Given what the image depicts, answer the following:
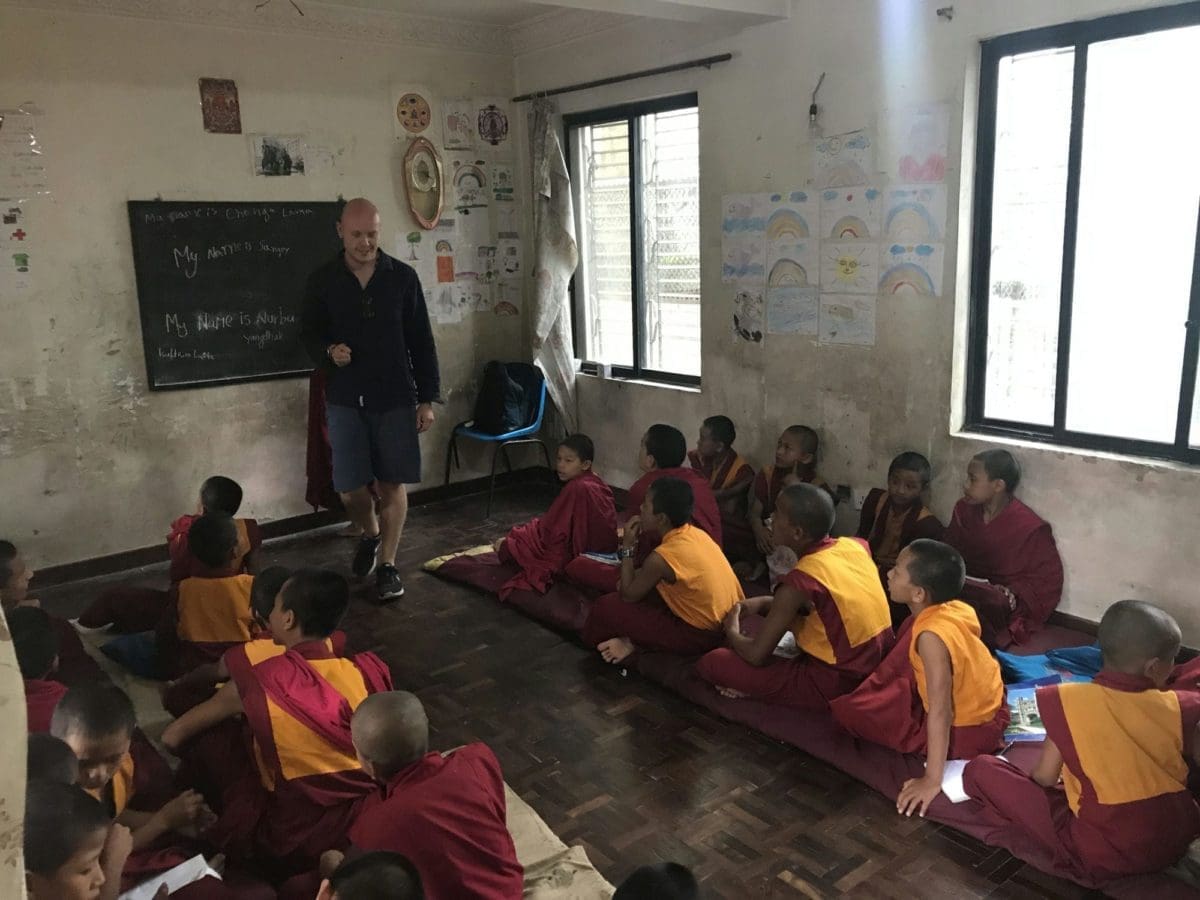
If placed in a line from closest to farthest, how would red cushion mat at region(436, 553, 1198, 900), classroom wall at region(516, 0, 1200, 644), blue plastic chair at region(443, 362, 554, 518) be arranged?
red cushion mat at region(436, 553, 1198, 900) → classroom wall at region(516, 0, 1200, 644) → blue plastic chair at region(443, 362, 554, 518)

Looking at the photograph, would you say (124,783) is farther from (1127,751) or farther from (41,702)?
(1127,751)

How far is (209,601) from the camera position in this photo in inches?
119

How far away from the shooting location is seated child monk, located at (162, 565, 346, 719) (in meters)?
2.21

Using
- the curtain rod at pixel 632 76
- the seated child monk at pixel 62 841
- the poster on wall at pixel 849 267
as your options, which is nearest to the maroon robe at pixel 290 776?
the seated child monk at pixel 62 841

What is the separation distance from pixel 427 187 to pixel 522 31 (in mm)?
1036

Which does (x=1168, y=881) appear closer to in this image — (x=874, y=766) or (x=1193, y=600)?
(x=874, y=766)

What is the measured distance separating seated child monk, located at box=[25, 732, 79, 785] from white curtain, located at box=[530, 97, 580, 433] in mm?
3840

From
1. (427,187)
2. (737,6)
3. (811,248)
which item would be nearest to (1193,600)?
(811,248)


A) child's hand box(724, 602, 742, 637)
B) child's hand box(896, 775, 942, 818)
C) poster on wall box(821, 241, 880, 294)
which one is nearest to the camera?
child's hand box(896, 775, 942, 818)

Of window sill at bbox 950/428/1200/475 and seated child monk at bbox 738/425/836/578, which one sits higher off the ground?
window sill at bbox 950/428/1200/475

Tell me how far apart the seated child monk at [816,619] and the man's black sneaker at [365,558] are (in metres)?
1.97

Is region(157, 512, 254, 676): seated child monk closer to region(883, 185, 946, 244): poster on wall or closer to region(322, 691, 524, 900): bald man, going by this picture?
region(322, 691, 524, 900): bald man

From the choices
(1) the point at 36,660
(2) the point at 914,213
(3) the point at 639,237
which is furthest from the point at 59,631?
(2) the point at 914,213

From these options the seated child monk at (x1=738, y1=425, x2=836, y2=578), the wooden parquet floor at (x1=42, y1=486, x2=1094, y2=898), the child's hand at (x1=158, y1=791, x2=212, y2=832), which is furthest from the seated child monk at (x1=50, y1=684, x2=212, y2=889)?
the seated child monk at (x1=738, y1=425, x2=836, y2=578)
